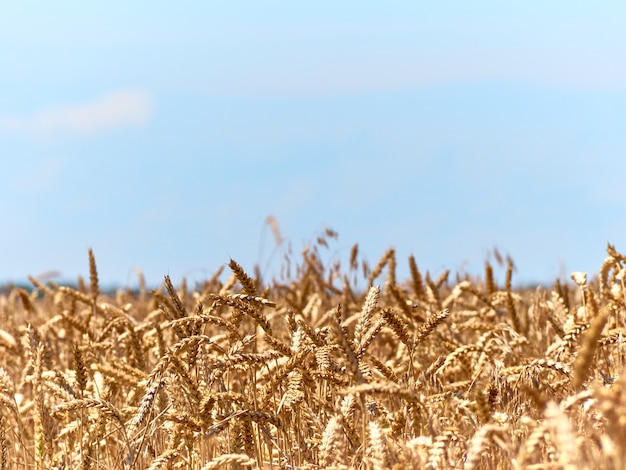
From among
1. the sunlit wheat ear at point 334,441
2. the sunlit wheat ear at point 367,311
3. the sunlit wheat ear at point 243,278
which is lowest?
the sunlit wheat ear at point 334,441

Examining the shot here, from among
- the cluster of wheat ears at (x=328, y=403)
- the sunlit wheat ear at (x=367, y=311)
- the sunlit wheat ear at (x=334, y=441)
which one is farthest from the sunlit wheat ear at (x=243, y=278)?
the sunlit wheat ear at (x=334, y=441)

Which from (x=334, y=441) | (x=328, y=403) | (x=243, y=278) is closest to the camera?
(x=334, y=441)

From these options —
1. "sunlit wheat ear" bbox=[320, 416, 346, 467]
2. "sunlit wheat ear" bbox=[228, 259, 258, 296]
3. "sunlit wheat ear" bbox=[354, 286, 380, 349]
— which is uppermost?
"sunlit wheat ear" bbox=[228, 259, 258, 296]

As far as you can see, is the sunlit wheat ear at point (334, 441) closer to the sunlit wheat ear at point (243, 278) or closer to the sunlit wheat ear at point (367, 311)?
the sunlit wheat ear at point (367, 311)

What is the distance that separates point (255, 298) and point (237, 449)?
0.50 m

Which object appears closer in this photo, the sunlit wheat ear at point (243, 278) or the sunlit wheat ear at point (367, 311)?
the sunlit wheat ear at point (243, 278)

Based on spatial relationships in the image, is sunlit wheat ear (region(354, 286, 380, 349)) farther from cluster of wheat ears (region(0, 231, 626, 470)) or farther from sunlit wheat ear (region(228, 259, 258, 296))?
sunlit wheat ear (region(228, 259, 258, 296))

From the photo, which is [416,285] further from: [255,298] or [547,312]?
[255,298]

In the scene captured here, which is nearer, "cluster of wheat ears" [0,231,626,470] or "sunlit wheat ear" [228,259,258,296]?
"cluster of wheat ears" [0,231,626,470]

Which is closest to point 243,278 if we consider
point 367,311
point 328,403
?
point 367,311

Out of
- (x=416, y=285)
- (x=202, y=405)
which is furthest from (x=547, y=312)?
(x=202, y=405)

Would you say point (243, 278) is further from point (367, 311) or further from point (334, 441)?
point (334, 441)

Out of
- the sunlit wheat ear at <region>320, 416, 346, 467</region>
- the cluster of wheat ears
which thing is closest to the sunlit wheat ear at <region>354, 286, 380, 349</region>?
the cluster of wheat ears

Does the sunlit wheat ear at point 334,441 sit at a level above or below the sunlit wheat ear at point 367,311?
below
